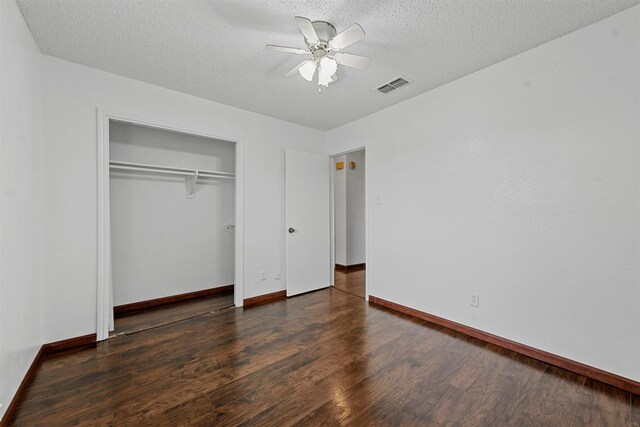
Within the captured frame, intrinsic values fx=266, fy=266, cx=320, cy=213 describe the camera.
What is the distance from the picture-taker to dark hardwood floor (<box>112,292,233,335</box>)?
2738mm

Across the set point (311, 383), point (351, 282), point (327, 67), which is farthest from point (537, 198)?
point (351, 282)

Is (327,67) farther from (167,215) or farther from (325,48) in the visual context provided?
(167,215)

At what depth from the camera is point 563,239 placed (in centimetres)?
203

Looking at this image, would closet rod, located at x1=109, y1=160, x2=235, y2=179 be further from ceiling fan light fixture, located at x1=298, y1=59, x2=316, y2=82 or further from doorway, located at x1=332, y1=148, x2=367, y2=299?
doorway, located at x1=332, y1=148, x2=367, y2=299

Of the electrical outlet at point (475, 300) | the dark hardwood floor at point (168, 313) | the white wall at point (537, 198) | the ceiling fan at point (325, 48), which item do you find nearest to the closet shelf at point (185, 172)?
the dark hardwood floor at point (168, 313)

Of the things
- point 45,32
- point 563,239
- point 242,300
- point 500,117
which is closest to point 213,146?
point 45,32

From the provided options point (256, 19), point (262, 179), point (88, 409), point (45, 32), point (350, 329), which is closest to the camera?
point (88, 409)

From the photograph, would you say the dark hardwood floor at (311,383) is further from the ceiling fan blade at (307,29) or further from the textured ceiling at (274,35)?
the textured ceiling at (274,35)

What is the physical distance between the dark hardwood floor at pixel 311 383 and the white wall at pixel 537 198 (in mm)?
353

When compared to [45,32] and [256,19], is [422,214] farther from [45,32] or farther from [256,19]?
[45,32]

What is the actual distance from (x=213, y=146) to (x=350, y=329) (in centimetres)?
300

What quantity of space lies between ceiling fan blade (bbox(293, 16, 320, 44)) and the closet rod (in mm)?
2195

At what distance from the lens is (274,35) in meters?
1.98

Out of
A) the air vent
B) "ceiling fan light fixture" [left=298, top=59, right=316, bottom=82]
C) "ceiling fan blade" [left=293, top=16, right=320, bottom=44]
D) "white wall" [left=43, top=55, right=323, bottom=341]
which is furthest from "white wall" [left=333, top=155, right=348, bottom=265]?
"ceiling fan blade" [left=293, top=16, right=320, bottom=44]
